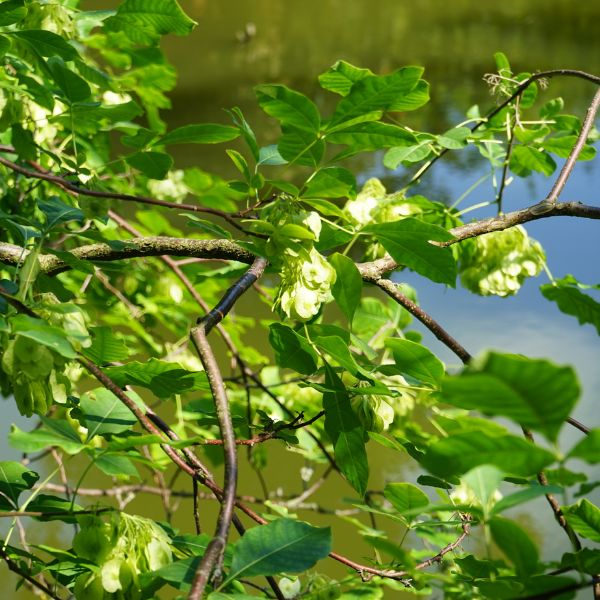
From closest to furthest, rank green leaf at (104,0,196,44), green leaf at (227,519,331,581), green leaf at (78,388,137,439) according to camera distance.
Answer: green leaf at (227,519,331,581) < green leaf at (78,388,137,439) < green leaf at (104,0,196,44)

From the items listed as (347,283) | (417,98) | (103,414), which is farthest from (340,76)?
(103,414)

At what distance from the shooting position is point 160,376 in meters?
0.48

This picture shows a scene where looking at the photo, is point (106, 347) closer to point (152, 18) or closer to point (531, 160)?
point (152, 18)

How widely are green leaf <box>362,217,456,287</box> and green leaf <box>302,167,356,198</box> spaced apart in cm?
3

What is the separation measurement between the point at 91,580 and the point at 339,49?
3.44 m

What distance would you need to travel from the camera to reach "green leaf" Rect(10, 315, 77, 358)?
0.35 metres

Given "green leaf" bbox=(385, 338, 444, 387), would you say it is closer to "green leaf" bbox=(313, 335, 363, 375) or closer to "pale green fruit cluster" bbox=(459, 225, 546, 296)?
"green leaf" bbox=(313, 335, 363, 375)

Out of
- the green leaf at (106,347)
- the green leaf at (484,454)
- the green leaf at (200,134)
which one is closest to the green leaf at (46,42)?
the green leaf at (200,134)

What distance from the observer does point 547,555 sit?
1.45 meters

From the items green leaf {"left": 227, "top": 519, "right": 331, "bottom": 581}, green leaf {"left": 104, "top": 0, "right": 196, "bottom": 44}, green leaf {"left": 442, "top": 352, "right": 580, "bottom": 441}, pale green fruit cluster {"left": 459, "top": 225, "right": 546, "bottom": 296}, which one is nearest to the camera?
green leaf {"left": 442, "top": 352, "right": 580, "bottom": 441}

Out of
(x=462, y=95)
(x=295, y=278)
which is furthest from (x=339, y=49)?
(x=295, y=278)

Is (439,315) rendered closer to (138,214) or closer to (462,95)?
(138,214)

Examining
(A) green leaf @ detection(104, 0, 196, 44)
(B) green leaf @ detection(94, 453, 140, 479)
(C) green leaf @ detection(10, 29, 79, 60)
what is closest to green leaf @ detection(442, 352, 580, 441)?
(B) green leaf @ detection(94, 453, 140, 479)

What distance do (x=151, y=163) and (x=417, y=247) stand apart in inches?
9.2
